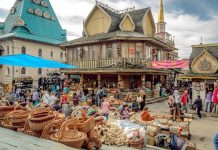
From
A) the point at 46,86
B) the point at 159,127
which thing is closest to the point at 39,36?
the point at 46,86

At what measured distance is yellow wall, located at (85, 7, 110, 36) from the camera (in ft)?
89.5

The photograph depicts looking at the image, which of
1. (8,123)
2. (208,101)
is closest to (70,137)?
(8,123)

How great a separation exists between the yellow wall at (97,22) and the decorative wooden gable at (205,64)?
12419 mm

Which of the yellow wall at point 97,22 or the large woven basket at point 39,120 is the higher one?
the yellow wall at point 97,22

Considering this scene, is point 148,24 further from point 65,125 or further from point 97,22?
point 65,125

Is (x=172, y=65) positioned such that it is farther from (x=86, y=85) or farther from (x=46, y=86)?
(x=46, y=86)

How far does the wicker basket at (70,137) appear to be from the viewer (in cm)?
478

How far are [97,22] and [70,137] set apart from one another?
24.6 meters

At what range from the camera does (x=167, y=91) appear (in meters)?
28.5

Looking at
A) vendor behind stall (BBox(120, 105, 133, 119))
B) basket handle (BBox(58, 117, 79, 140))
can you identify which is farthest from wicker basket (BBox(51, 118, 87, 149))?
vendor behind stall (BBox(120, 105, 133, 119))

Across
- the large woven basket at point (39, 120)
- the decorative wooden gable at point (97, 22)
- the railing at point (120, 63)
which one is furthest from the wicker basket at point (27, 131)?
the decorative wooden gable at point (97, 22)

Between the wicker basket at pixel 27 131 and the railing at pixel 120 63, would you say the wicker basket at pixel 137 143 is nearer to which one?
the wicker basket at pixel 27 131

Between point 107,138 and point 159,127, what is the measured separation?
366cm

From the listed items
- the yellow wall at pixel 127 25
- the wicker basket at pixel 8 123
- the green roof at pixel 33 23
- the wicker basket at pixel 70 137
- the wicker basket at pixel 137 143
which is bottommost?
the wicker basket at pixel 137 143
